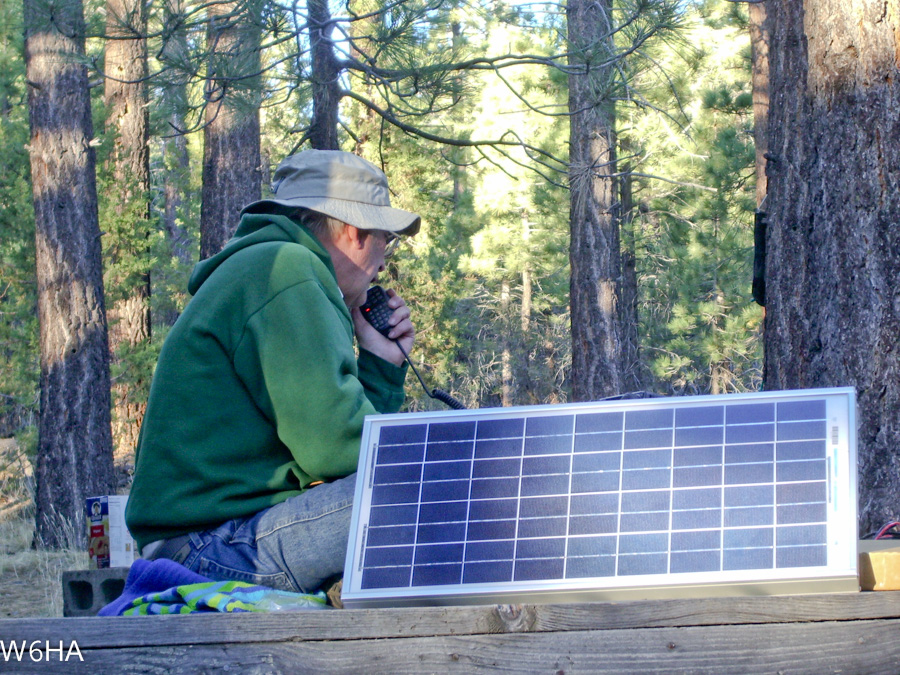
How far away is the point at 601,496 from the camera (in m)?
2.02

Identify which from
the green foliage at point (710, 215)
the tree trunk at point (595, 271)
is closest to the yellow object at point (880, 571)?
the tree trunk at point (595, 271)

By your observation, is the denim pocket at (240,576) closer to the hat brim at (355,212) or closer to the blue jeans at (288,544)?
the blue jeans at (288,544)

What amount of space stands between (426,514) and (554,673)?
1.43 feet

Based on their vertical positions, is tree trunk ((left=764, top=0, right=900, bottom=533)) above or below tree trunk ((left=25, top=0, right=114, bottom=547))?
above

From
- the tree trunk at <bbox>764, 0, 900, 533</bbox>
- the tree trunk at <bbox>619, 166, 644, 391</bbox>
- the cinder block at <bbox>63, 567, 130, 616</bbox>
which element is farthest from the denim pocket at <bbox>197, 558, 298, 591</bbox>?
the tree trunk at <bbox>619, 166, 644, 391</bbox>

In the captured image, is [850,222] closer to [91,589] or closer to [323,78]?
[91,589]

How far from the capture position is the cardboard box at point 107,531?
4.57 m

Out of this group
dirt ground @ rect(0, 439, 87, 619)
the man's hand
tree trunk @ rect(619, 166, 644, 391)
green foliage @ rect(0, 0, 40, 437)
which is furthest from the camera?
tree trunk @ rect(619, 166, 644, 391)

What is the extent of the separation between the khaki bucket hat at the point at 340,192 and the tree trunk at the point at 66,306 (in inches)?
306

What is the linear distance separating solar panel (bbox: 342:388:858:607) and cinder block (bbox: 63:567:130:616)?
1.35 meters

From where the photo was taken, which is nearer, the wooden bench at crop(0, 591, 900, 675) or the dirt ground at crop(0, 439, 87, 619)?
the wooden bench at crop(0, 591, 900, 675)

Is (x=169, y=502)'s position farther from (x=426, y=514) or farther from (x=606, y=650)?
(x=606, y=650)

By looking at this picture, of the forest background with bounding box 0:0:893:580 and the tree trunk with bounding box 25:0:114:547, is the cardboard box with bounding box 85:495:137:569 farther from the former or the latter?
the tree trunk with bounding box 25:0:114:547

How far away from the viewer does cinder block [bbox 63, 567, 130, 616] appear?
121 inches
